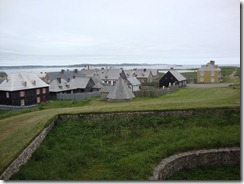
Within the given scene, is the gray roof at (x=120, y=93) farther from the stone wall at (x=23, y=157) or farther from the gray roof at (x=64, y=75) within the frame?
the gray roof at (x=64, y=75)

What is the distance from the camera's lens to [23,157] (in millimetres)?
9781

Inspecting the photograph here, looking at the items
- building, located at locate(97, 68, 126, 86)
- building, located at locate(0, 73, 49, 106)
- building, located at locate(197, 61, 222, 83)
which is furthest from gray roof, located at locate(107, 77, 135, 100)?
building, located at locate(97, 68, 126, 86)

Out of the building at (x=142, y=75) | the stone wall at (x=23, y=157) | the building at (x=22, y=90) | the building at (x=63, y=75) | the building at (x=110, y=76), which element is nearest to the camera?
the stone wall at (x=23, y=157)

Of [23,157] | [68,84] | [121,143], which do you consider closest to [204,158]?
[121,143]

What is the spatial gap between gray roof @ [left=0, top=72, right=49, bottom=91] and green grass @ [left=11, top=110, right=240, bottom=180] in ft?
39.8

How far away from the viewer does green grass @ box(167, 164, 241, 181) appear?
9.98 metres

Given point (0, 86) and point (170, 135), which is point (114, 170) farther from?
point (0, 86)

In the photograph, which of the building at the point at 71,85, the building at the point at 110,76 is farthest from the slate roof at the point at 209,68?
the building at the point at 110,76

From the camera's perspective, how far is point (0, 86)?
80.8ft

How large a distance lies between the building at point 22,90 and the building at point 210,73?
18.5 m

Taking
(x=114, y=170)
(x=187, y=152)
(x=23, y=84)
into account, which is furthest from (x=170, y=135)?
(x=23, y=84)

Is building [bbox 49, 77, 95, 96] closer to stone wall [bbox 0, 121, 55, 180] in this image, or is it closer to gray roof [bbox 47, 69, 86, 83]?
gray roof [bbox 47, 69, 86, 83]

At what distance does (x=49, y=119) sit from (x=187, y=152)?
769 centimetres

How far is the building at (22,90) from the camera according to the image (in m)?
24.3
